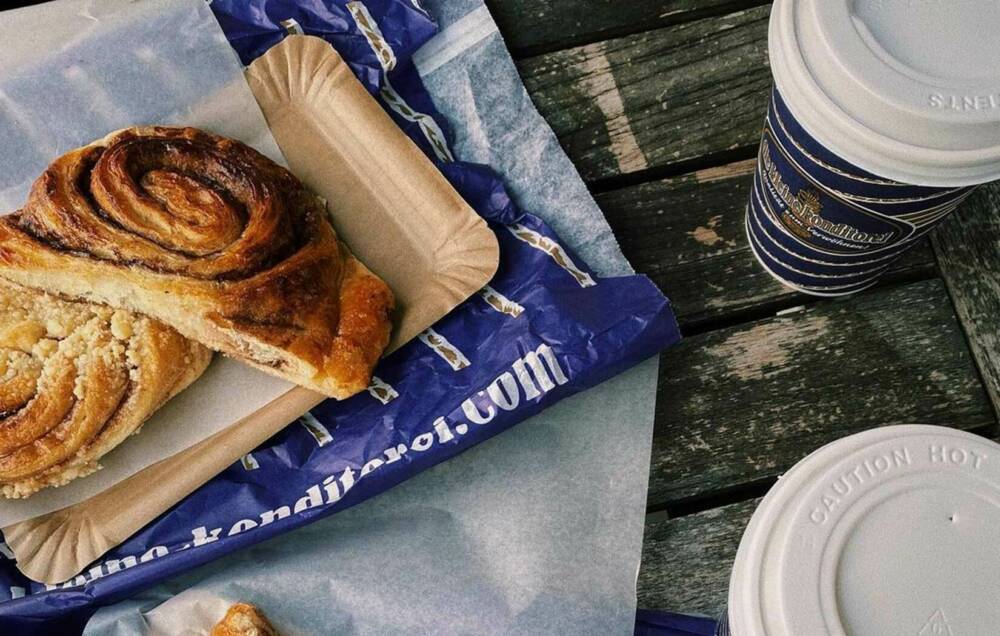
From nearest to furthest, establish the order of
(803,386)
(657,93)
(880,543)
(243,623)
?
(880,543)
(243,623)
(803,386)
(657,93)

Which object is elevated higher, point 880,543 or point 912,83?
point 912,83

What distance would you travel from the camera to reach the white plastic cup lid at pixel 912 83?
1.18 m

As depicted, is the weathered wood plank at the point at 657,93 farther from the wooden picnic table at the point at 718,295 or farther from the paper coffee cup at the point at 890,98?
the paper coffee cup at the point at 890,98

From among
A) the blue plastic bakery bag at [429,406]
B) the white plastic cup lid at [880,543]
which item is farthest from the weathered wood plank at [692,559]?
the white plastic cup lid at [880,543]

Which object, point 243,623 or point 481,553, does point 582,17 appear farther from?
point 243,623

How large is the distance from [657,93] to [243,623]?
3.64ft

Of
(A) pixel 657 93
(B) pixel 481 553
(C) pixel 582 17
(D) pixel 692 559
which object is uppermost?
(C) pixel 582 17

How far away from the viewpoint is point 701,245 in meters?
1.70

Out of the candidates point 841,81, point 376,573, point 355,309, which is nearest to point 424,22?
point 355,309

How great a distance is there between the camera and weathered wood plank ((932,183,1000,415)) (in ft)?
5.39

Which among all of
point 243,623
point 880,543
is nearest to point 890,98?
point 880,543

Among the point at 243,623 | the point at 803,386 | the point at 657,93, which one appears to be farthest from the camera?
the point at 657,93

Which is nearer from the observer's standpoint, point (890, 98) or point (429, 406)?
point (890, 98)

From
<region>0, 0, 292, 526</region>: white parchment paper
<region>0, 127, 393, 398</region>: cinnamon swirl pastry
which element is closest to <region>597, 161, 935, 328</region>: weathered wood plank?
<region>0, 127, 393, 398</region>: cinnamon swirl pastry
